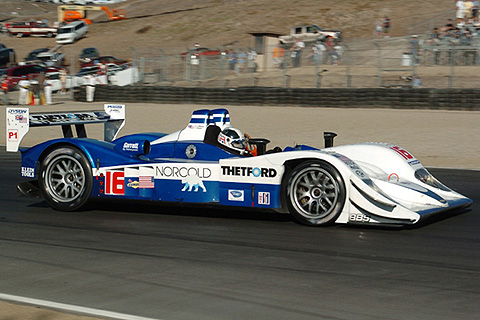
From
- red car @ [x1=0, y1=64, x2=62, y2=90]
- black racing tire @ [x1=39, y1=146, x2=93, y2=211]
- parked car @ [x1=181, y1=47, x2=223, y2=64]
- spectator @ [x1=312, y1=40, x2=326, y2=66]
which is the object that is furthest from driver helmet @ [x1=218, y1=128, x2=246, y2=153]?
red car @ [x1=0, y1=64, x2=62, y2=90]

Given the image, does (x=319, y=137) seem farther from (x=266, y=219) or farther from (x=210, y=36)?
(x=210, y=36)

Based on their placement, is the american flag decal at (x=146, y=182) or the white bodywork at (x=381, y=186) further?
the american flag decal at (x=146, y=182)

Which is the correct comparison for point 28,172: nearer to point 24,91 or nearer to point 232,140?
point 232,140

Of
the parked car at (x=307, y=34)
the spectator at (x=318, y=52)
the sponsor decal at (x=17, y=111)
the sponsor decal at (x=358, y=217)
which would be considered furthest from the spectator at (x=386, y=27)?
the sponsor decal at (x=358, y=217)

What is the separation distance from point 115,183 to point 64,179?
0.65 meters

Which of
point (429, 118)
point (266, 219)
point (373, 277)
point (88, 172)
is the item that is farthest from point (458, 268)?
point (429, 118)

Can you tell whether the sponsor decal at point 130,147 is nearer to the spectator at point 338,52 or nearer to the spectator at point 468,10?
the spectator at point 338,52

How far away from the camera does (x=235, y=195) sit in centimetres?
658

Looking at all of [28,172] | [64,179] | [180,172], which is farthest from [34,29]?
[180,172]

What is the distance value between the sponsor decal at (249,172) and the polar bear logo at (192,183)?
0.26 metres

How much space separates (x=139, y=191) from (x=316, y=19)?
137 ft

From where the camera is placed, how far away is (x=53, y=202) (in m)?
7.41

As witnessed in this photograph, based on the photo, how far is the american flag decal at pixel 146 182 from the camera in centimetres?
691

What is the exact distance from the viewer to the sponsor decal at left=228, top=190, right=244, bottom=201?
6.57 meters
